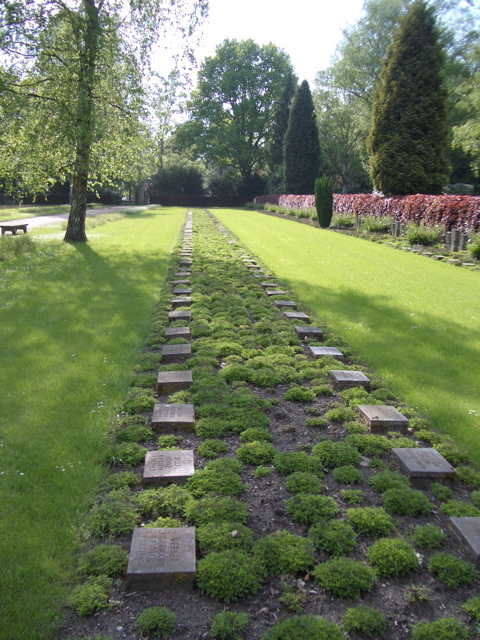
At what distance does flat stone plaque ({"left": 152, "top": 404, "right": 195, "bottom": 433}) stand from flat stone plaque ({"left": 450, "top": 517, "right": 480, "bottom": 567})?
1.74m

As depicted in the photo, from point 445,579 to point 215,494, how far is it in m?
1.17

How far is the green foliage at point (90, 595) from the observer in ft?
5.78

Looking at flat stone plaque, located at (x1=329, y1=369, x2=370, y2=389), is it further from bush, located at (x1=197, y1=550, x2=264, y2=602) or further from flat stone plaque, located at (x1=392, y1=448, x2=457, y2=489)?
bush, located at (x1=197, y1=550, x2=264, y2=602)

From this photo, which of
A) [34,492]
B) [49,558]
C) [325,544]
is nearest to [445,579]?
[325,544]

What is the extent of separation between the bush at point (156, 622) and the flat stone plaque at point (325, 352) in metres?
3.16

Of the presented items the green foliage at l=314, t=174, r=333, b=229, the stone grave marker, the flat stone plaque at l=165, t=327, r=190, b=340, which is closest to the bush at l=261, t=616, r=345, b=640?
the flat stone plaque at l=165, t=327, r=190, b=340

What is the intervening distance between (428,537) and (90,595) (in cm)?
158

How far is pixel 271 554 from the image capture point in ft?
6.70

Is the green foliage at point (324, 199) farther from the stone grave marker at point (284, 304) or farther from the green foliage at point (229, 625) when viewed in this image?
the green foliage at point (229, 625)

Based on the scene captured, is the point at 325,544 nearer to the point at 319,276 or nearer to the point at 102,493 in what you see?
the point at 102,493

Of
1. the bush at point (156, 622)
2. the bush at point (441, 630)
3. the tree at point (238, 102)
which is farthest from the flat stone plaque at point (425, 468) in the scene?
the tree at point (238, 102)

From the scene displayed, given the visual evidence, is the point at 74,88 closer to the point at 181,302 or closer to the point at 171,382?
the point at 181,302

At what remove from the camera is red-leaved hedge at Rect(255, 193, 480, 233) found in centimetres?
1167

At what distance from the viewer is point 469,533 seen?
216 cm
